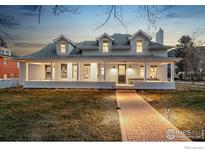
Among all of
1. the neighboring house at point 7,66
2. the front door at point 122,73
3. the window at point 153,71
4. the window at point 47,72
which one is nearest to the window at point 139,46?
the front door at point 122,73

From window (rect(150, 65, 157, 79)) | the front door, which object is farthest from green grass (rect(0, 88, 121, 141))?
window (rect(150, 65, 157, 79))

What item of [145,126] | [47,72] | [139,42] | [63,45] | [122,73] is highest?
[139,42]

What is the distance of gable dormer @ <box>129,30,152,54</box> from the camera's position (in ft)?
47.4

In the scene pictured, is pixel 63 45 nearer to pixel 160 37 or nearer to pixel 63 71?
pixel 63 71

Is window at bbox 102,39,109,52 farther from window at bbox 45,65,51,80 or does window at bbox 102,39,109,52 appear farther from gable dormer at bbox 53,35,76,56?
window at bbox 45,65,51,80

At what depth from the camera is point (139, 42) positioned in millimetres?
14500

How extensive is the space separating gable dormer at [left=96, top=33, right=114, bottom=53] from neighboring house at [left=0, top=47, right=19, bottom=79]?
27.7ft

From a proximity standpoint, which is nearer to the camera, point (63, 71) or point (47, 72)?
point (63, 71)

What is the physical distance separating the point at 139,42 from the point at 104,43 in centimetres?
250

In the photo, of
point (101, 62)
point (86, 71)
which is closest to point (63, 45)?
point (86, 71)

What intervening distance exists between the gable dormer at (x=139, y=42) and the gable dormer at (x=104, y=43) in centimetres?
151
